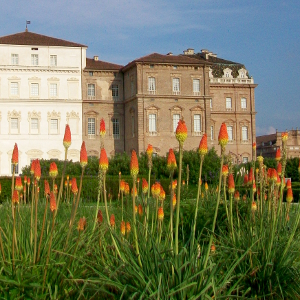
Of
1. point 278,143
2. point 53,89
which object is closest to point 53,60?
point 53,89

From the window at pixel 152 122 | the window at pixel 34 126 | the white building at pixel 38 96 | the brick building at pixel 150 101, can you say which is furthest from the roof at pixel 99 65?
the window at pixel 34 126

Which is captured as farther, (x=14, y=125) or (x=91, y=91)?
(x=91, y=91)

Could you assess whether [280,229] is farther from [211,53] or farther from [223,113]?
[211,53]

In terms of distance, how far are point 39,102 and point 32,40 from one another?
5498 mm

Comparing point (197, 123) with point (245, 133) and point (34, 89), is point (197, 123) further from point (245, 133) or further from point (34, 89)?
point (34, 89)

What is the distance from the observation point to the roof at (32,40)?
150 ft

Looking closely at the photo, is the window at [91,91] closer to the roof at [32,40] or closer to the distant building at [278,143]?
the roof at [32,40]

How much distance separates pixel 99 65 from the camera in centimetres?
4766

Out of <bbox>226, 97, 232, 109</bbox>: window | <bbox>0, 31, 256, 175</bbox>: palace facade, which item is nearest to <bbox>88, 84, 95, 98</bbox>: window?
<bbox>0, 31, 256, 175</bbox>: palace facade

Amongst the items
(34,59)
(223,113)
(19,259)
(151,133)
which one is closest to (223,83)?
(223,113)

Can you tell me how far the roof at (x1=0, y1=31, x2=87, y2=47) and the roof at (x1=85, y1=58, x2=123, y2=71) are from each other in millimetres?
2009

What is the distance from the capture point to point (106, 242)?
4480mm

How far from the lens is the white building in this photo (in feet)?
147

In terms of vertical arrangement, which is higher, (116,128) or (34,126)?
(34,126)
